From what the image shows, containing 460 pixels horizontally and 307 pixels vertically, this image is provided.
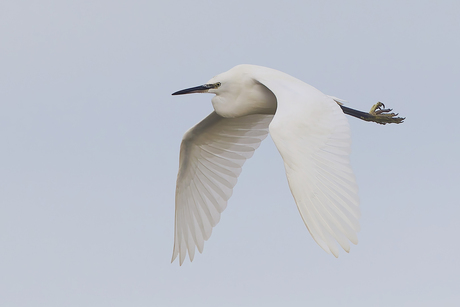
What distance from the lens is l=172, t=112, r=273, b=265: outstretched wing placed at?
823cm

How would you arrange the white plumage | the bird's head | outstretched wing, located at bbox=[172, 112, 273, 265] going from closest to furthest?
the white plumage, the bird's head, outstretched wing, located at bbox=[172, 112, 273, 265]

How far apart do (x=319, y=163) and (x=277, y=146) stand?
382 mm

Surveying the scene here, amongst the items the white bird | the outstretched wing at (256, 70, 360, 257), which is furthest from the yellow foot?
the outstretched wing at (256, 70, 360, 257)

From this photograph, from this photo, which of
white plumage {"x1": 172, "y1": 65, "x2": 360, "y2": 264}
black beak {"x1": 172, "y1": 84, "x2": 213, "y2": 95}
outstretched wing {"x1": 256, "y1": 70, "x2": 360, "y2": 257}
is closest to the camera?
outstretched wing {"x1": 256, "y1": 70, "x2": 360, "y2": 257}

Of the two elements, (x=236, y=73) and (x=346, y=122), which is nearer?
(x=346, y=122)

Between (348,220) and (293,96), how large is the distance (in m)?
1.58

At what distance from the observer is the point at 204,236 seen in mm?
8188

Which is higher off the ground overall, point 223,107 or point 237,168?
point 223,107

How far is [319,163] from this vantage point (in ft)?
17.9

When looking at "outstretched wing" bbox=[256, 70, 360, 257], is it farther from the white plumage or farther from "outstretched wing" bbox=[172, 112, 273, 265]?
"outstretched wing" bbox=[172, 112, 273, 265]

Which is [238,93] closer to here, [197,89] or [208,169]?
[197,89]

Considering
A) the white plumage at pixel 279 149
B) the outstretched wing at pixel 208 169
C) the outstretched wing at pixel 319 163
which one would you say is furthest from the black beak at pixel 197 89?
the outstretched wing at pixel 319 163

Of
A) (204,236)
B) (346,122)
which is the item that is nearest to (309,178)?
(346,122)

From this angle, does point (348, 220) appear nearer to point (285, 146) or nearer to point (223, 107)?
point (285, 146)
